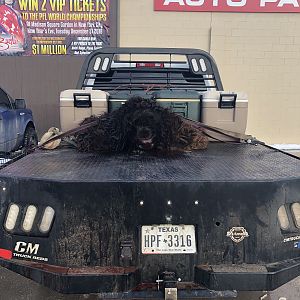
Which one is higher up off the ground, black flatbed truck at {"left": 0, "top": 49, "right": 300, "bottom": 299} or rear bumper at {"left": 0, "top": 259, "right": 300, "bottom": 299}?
black flatbed truck at {"left": 0, "top": 49, "right": 300, "bottom": 299}

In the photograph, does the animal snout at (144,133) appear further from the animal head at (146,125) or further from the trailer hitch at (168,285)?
the trailer hitch at (168,285)

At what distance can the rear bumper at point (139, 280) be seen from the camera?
229 centimetres

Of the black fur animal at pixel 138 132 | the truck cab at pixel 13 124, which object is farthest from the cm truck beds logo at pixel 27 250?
the truck cab at pixel 13 124

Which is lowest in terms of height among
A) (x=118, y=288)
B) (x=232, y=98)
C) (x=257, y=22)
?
(x=118, y=288)

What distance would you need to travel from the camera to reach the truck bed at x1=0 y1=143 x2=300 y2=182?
236 cm

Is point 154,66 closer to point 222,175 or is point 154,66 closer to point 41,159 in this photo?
point 41,159

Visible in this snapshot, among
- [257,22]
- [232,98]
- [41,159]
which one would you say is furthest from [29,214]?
[257,22]

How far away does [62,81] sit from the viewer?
35.8 ft

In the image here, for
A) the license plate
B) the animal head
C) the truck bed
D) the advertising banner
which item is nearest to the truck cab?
the truck bed

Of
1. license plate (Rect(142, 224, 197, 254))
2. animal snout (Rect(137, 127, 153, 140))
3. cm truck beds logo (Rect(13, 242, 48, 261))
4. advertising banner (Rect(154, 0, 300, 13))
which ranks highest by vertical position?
advertising banner (Rect(154, 0, 300, 13))

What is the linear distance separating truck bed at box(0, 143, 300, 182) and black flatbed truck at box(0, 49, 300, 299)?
0.02 meters

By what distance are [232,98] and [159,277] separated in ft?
7.30

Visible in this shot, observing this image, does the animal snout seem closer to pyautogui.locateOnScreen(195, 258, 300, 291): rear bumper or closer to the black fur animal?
the black fur animal

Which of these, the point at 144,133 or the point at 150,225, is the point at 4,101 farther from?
the point at 150,225
